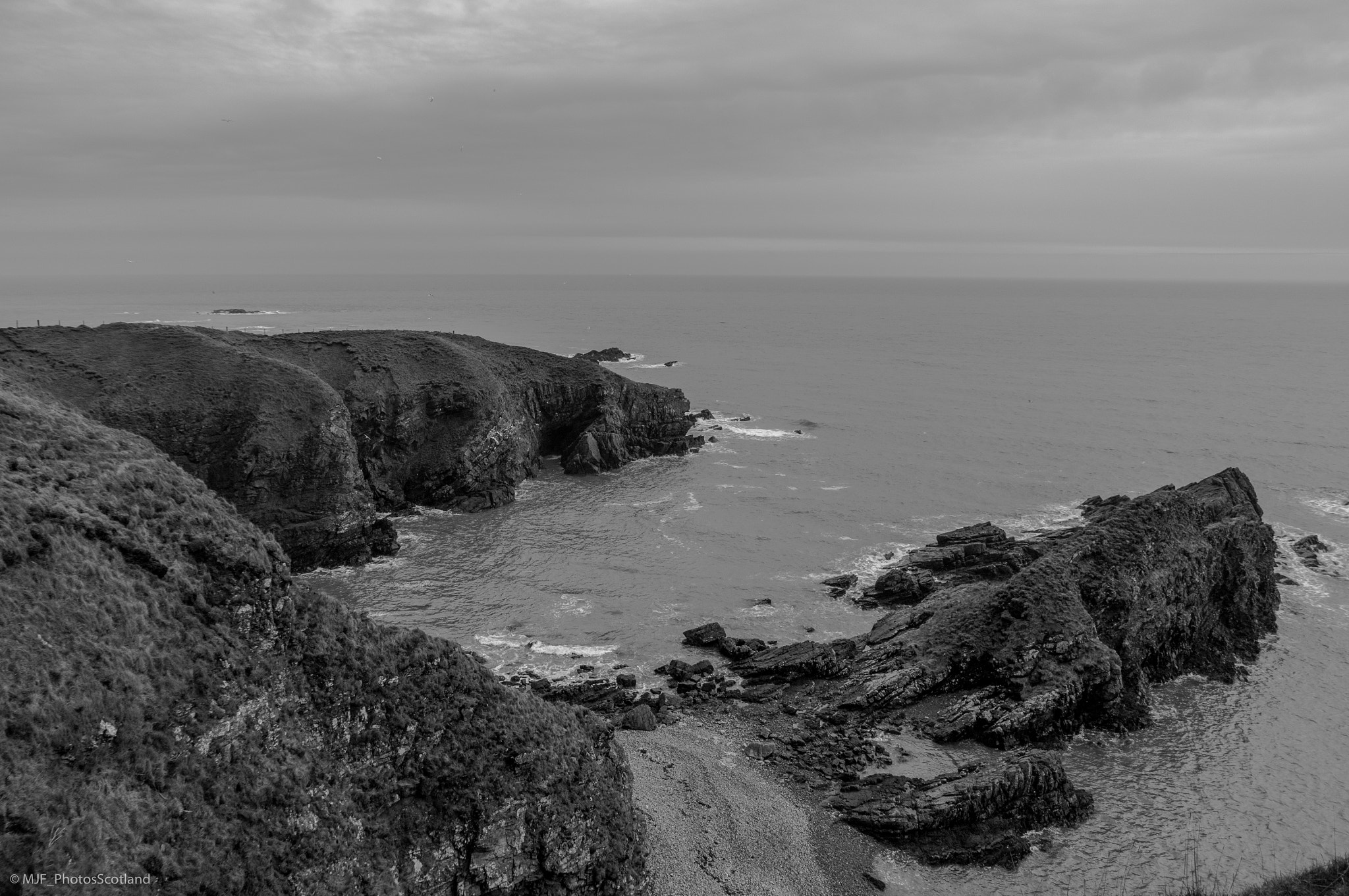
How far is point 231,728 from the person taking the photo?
2016 centimetres

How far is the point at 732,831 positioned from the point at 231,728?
16.6m

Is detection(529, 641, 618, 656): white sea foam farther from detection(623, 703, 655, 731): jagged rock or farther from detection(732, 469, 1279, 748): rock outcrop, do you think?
detection(623, 703, 655, 731): jagged rock

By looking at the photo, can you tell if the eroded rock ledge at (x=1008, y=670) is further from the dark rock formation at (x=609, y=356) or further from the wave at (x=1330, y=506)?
the dark rock formation at (x=609, y=356)

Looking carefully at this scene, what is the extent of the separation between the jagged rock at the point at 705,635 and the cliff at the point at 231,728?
1849 cm

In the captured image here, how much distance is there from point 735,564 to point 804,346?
408 ft

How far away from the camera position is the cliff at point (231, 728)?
699 inches

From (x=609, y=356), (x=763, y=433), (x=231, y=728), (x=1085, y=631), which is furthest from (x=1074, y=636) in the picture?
(x=609, y=356)

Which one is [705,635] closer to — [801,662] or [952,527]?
[801,662]

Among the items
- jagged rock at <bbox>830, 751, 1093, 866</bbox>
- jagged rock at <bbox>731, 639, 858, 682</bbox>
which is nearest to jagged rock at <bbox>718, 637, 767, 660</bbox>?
jagged rock at <bbox>731, 639, 858, 682</bbox>

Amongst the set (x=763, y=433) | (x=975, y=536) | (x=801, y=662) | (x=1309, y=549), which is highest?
(x=763, y=433)

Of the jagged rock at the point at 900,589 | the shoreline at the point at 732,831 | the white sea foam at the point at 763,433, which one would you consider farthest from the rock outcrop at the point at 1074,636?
the white sea foam at the point at 763,433

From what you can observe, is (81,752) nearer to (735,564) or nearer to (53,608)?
(53,608)

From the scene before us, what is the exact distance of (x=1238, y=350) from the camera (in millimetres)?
167125

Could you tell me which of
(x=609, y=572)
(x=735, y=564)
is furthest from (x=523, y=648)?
(x=735, y=564)
